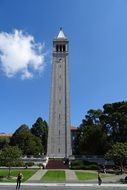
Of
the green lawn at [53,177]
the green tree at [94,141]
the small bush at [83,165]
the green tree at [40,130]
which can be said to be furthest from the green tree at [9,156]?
the green tree at [40,130]

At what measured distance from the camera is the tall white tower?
291 ft

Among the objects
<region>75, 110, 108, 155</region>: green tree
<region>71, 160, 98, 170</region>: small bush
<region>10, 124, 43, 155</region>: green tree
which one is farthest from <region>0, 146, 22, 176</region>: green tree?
<region>10, 124, 43, 155</region>: green tree

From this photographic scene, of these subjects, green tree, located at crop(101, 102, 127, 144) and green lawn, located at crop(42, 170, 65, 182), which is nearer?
green lawn, located at crop(42, 170, 65, 182)

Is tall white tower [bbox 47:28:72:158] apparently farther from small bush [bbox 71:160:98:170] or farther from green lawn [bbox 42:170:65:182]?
green lawn [bbox 42:170:65:182]

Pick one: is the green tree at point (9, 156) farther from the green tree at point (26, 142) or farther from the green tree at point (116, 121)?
the green tree at point (26, 142)

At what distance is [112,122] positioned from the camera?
8462cm

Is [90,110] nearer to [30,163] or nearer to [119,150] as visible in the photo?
[30,163]

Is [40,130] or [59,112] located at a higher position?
[40,130]

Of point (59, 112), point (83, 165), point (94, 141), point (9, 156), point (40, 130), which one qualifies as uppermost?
point (40, 130)

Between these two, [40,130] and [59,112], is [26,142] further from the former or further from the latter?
[40,130]

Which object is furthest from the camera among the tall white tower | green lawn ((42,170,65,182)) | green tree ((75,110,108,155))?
the tall white tower

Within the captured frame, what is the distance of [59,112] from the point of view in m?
91.7

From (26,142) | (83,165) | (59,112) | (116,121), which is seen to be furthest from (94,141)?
(26,142)

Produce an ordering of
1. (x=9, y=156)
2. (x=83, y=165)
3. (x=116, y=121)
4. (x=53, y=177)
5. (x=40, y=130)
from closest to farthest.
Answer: (x=53, y=177) < (x=9, y=156) < (x=83, y=165) < (x=116, y=121) < (x=40, y=130)
